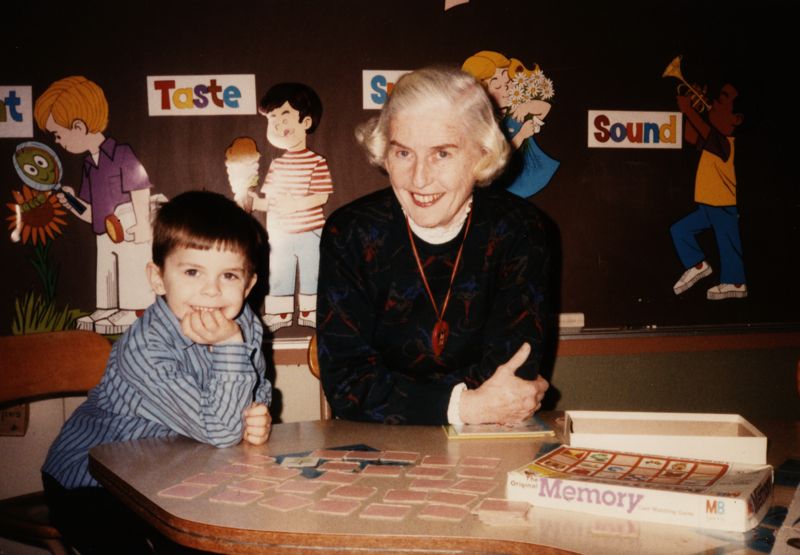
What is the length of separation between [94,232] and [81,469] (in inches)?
66.7

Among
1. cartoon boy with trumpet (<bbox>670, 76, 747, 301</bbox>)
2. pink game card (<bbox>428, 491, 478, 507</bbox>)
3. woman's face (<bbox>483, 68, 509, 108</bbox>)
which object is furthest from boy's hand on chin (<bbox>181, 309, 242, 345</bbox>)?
cartoon boy with trumpet (<bbox>670, 76, 747, 301</bbox>)

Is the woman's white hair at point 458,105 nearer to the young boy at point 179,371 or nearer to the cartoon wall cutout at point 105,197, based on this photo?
the young boy at point 179,371

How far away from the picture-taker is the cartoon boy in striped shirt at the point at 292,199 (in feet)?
10.5

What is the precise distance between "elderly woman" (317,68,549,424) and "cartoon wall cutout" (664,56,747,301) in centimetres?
176

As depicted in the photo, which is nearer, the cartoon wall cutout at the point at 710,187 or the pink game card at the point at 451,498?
the pink game card at the point at 451,498

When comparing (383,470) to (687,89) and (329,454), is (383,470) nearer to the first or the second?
(329,454)

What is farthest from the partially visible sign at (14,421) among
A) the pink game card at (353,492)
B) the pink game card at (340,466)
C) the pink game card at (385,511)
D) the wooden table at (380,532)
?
the pink game card at (385,511)

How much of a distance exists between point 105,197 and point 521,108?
2176mm

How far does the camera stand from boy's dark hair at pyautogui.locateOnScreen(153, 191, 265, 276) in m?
1.95

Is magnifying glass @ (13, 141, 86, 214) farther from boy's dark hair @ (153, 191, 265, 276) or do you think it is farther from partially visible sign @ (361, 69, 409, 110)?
partially visible sign @ (361, 69, 409, 110)

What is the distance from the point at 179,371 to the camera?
5.82 feet

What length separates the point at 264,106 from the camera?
3.20 m

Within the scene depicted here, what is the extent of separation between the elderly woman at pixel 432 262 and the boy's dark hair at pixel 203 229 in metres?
0.26

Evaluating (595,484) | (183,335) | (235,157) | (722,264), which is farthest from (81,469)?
(722,264)
